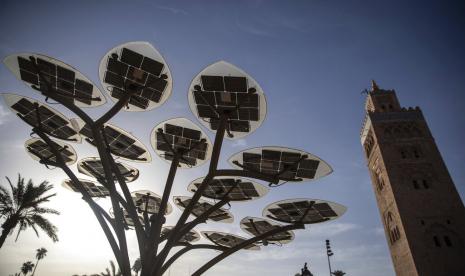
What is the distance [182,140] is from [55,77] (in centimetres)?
609

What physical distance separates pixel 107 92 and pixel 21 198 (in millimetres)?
27066

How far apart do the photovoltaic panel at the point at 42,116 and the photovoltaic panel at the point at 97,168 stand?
2180 mm

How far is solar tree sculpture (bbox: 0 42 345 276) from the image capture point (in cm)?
1006

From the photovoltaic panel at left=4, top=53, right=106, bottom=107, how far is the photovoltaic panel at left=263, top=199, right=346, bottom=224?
40.4ft

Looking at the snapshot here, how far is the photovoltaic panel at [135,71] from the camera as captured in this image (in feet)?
32.0

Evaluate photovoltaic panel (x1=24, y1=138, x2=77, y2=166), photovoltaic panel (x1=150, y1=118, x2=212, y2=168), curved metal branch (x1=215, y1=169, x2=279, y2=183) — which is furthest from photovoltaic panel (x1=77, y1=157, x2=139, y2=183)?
curved metal branch (x1=215, y1=169, x2=279, y2=183)

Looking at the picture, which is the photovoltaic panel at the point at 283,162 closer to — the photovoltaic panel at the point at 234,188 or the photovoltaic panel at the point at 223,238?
the photovoltaic panel at the point at 234,188

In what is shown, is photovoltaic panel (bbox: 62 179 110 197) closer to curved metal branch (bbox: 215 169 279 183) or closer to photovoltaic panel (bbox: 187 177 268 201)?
photovoltaic panel (bbox: 187 177 268 201)

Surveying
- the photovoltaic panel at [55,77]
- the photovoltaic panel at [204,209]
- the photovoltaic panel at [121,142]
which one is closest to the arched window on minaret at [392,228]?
the photovoltaic panel at [204,209]

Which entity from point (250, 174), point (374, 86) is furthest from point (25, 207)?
point (374, 86)

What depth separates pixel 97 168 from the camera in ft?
55.7

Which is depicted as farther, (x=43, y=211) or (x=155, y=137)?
(x=43, y=211)

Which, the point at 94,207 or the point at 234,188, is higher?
the point at 234,188

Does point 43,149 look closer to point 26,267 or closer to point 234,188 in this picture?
point 234,188
